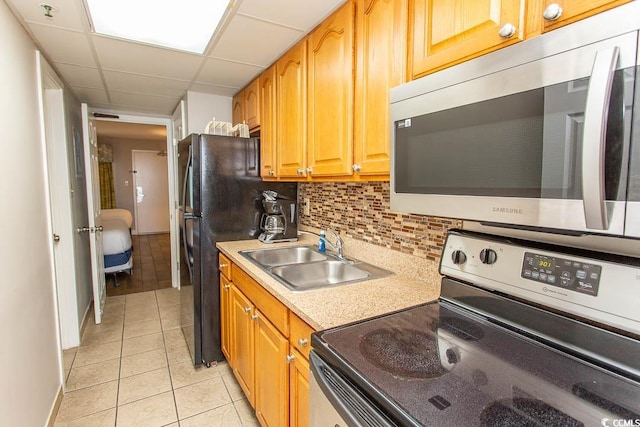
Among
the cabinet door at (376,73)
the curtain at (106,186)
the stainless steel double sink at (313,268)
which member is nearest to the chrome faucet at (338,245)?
the stainless steel double sink at (313,268)

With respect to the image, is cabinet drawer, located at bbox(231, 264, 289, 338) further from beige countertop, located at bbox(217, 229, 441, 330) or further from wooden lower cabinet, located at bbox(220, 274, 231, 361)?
wooden lower cabinet, located at bbox(220, 274, 231, 361)

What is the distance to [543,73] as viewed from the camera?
2.18 feet

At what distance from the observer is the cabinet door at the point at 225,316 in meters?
2.08

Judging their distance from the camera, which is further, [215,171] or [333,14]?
[215,171]

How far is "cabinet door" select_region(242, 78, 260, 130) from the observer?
2.38 m

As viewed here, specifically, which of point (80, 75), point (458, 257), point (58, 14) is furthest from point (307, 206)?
point (80, 75)

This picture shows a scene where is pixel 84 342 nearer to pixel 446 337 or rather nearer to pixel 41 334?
pixel 41 334

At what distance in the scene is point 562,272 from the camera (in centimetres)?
80

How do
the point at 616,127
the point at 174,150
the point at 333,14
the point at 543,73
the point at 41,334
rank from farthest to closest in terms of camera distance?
the point at 174,150
the point at 41,334
the point at 333,14
the point at 543,73
the point at 616,127

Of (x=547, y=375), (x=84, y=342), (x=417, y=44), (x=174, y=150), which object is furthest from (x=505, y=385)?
(x=174, y=150)

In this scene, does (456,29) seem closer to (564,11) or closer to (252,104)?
(564,11)

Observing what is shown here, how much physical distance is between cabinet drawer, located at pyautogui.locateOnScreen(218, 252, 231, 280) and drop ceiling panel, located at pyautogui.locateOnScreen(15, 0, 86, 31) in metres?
1.46

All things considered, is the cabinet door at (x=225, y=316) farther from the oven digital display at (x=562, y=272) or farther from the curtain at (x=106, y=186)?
the curtain at (x=106, y=186)

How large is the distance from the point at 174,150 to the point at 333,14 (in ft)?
9.01
